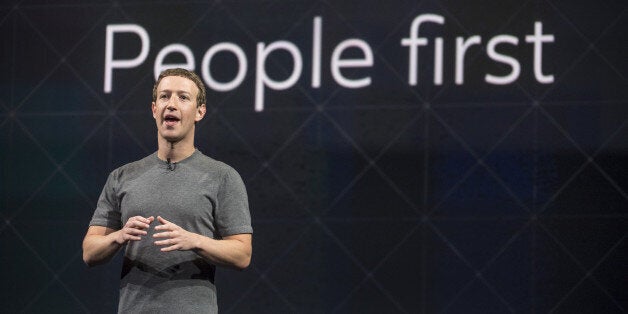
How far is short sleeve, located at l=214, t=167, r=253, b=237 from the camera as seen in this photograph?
2457 millimetres

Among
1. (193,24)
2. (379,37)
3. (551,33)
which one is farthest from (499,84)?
(193,24)

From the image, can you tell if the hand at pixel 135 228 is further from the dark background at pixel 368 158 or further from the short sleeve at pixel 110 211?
the dark background at pixel 368 158

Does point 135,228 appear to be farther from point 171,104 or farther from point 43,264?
point 43,264

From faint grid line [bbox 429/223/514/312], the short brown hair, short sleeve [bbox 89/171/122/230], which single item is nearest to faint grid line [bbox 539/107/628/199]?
faint grid line [bbox 429/223/514/312]

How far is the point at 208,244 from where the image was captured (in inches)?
91.0

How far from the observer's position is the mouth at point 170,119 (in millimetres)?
2486

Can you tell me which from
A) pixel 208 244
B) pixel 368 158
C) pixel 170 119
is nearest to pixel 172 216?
pixel 208 244

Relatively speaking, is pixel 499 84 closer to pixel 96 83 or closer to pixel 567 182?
pixel 567 182

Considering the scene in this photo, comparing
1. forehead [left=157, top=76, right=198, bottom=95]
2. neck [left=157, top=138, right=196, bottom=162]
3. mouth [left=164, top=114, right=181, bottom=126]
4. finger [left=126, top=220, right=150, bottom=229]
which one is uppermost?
forehead [left=157, top=76, right=198, bottom=95]

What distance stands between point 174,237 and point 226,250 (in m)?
0.18

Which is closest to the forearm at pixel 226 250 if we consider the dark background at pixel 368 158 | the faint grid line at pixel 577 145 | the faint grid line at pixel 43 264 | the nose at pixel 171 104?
the nose at pixel 171 104

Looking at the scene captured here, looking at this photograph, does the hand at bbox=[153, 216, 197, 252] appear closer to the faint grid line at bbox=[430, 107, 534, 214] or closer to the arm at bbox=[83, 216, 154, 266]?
the arm at bbox=[83, 216, 154, 266]

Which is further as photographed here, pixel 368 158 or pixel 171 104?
pixel 368 158

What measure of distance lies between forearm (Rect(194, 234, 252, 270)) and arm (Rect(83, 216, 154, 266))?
0.46 feet
